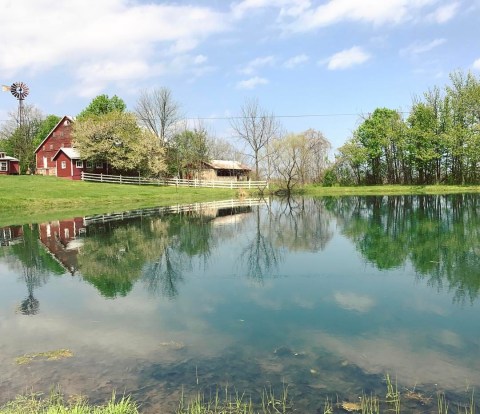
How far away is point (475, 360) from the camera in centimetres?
602

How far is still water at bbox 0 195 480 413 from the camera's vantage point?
5.59 m

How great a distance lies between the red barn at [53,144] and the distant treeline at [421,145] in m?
38.8

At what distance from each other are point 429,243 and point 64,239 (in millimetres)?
14851

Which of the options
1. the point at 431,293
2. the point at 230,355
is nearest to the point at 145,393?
the point at 230,355

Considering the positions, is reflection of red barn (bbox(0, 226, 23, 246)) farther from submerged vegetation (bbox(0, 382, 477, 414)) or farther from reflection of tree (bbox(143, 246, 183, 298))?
Result: submerged vegetation (bbox(0, 382, 477, 414))

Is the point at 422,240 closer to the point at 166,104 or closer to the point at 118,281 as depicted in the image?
the point at 118,281

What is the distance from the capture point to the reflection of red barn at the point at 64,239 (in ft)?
47.4

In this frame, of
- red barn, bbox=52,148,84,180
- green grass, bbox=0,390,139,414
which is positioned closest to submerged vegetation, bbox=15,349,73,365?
green grass, bbox=0,390,139,414

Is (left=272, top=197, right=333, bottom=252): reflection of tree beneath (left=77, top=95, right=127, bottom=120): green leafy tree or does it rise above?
beneath

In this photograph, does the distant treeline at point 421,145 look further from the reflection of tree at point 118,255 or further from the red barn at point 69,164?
the reflection of tree at point 118,255

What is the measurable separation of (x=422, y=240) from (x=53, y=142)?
2416 inches

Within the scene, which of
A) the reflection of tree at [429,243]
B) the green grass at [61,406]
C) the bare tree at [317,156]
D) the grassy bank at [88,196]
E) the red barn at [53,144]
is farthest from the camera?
the bare tree at [317,156]

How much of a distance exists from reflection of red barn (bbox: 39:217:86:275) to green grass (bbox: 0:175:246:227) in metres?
3.45

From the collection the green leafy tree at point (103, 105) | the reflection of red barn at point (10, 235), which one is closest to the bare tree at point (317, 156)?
the green leafy tree at point (103, 105)
